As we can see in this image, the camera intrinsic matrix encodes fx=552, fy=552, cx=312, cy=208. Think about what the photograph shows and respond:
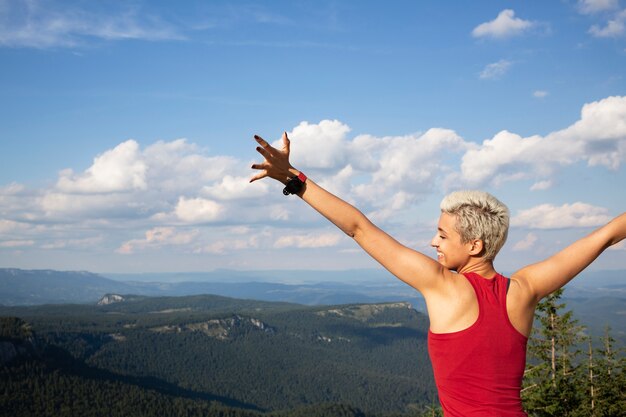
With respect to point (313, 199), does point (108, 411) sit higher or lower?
lower

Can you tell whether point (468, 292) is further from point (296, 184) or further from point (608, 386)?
point (608, 386)

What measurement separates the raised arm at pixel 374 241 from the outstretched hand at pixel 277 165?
0.11 feet

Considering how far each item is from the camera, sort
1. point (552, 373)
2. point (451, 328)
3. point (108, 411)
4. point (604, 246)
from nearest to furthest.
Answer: point (451, 328), point (604, 246), point (552, 373), point (108, 411)

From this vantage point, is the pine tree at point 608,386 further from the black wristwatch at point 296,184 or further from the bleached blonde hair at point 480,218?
the black wristwatch at point 296,184

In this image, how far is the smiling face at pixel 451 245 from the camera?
3504 mm

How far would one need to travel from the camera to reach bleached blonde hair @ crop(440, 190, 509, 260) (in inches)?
136

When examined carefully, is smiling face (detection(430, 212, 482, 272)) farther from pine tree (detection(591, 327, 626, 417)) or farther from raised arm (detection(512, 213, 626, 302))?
pine tree (detection(591, 327, 626, 417))

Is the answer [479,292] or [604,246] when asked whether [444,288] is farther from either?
[604,246]

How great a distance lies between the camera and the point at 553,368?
29.6m

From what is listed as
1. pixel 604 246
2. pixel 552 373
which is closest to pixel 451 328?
pixel 604 246

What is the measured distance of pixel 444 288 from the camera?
326cm

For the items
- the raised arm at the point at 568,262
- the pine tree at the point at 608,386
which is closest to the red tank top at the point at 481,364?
the raised arm at the point at 568,262

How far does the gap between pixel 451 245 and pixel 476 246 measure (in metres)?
0.15

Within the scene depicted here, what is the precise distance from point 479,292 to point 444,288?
0.25 meters
